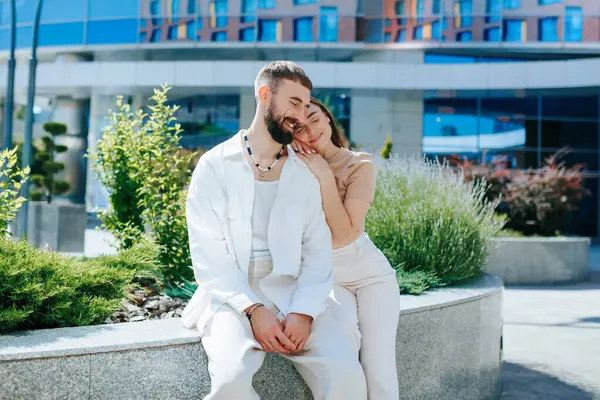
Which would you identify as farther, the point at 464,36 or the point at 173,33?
the point at 173,33

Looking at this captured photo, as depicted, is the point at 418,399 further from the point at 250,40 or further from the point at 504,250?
the point at 250,40

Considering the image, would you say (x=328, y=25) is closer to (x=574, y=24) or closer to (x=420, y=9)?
(x=420, y=9)

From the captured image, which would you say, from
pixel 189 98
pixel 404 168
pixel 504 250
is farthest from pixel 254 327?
pixel 189 98

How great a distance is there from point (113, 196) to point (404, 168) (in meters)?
2.57

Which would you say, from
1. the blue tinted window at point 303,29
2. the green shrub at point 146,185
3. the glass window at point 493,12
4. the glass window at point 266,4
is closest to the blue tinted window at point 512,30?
the glass window at point 493,12

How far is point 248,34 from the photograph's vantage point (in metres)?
24.0

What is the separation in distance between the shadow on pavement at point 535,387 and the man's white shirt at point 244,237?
101 inches

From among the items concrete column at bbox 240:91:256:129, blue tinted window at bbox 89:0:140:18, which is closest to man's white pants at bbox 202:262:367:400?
concrete column at bbox 240:91:256:129

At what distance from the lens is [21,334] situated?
2.81m

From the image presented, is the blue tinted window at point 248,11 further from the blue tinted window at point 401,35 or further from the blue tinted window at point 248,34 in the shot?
the blue tinted window at point 401,35

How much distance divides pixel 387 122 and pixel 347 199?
22548 millimetres

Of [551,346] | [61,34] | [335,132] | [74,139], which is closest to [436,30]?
[61,34]

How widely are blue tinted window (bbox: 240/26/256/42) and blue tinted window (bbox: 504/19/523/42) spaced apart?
9.03m

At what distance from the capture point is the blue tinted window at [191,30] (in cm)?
2406
